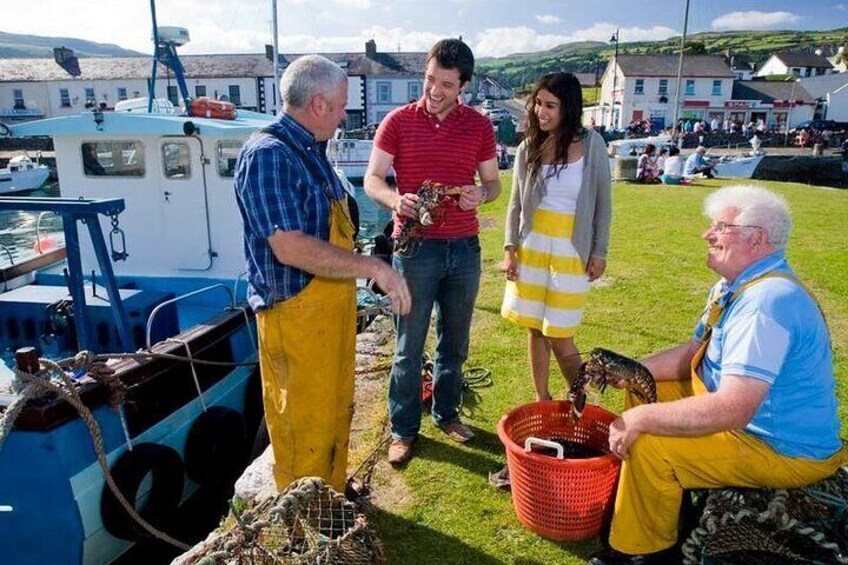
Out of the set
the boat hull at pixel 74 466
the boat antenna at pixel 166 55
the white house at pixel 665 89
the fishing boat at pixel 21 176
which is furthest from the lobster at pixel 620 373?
the white house at pixel 665 89

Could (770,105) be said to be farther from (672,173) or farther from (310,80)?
(310,80)

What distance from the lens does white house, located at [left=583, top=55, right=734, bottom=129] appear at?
57.3 m

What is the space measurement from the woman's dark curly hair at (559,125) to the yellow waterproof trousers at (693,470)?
166 centimetres

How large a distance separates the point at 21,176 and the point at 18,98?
2938 cm

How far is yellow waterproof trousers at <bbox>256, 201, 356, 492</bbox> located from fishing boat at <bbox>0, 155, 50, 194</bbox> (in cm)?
2877

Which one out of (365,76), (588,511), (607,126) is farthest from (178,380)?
(607,126)

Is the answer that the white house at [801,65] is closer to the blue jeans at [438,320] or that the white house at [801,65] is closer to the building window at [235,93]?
the building window at [235,93]

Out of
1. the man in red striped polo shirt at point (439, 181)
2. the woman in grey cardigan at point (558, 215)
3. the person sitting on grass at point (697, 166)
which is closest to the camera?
the man in red striped polo shirt at point (439, 181)

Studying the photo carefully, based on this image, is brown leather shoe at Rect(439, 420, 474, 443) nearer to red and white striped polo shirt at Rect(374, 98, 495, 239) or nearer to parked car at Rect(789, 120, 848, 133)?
red and white striped polo shirt at Rect(374, 98, 495, 239)

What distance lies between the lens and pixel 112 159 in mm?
6277

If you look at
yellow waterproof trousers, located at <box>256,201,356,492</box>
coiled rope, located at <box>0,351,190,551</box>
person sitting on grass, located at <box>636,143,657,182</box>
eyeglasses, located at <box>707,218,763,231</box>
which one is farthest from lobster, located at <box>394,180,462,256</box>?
person sitting on grass, located at <box>636,143,657,182</box>

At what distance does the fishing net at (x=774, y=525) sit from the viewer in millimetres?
2406

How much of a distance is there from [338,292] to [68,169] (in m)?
4.82

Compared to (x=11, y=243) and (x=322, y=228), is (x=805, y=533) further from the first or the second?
(x=11, y=243)
